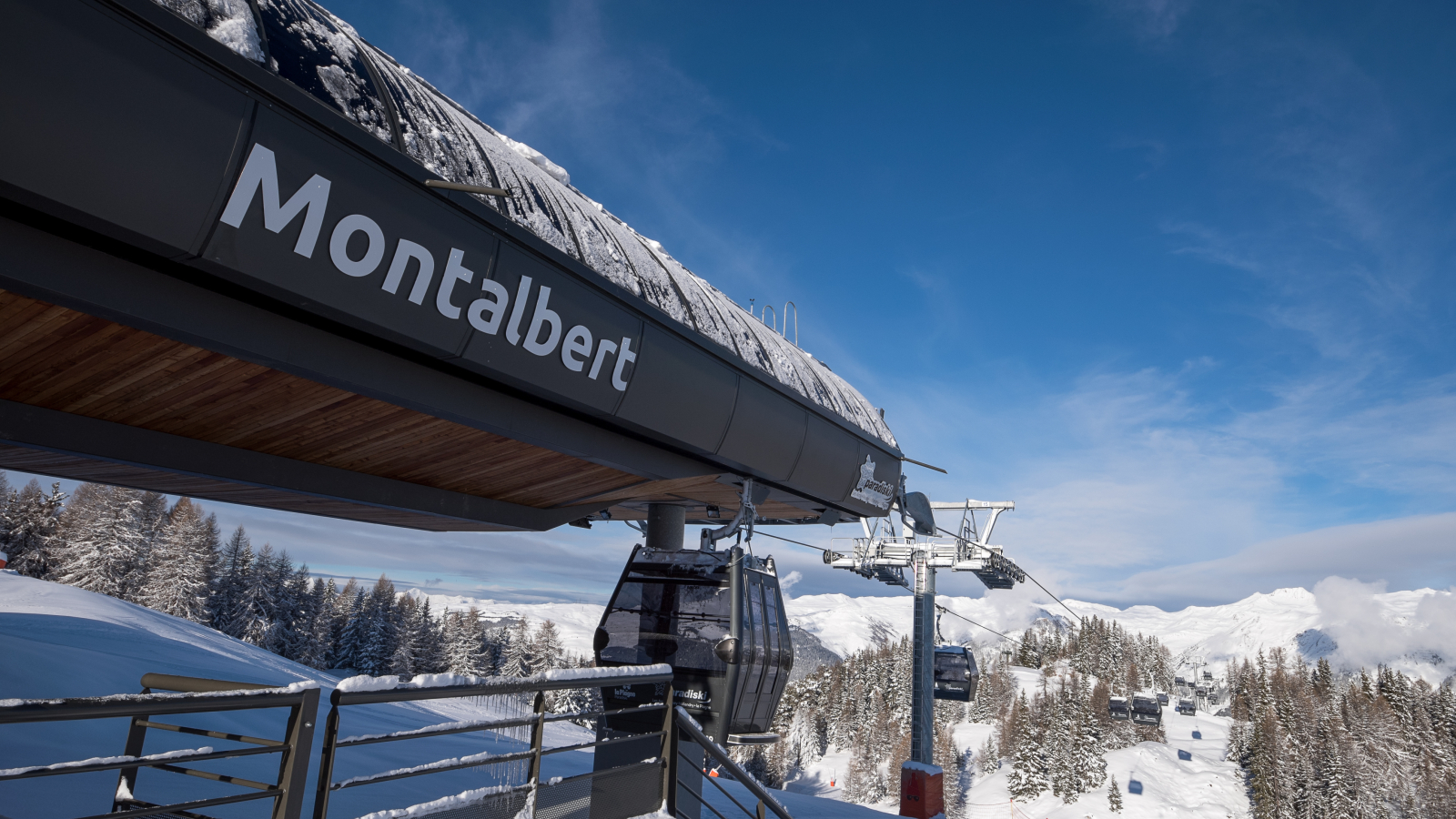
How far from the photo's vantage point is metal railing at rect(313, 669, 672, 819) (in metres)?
3.17

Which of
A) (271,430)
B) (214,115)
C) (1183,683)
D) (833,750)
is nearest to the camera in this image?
(214,115)

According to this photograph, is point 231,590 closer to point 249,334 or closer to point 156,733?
point 156,733

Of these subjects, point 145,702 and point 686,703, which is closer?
point 145,702

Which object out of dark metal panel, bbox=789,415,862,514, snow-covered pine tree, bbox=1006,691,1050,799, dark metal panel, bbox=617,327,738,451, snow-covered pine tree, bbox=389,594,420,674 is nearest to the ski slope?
dark metal panel, bbox=617,327,738,451

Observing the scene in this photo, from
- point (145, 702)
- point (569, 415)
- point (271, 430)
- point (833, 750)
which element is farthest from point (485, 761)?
point (833, 750)

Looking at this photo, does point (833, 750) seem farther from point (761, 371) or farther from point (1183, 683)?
point (761, 371)

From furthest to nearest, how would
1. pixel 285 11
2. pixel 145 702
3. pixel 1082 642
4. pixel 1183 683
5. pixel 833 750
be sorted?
pixel 1183 683, pixel 1082 642, pixel 833 750, pixel 285 11, pixel 145 702

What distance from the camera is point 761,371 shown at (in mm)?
8812

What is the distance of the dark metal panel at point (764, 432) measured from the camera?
8539mm

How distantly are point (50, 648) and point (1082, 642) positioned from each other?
13283cm

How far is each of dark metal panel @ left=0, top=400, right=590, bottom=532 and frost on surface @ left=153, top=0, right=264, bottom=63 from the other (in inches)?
140

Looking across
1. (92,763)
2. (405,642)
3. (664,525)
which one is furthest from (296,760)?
(405,642)

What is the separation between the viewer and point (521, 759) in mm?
4242

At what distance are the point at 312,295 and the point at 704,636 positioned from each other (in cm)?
599
